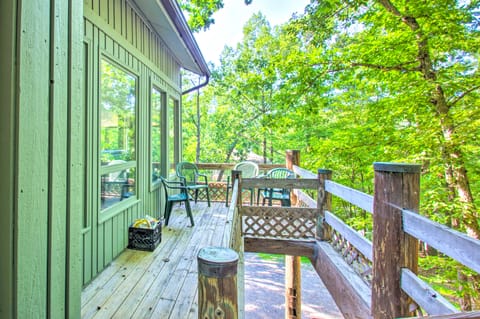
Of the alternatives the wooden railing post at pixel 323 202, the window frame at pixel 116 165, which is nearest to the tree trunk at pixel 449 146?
the wooden railing post at pixel 323 202

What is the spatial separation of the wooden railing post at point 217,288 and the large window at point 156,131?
3.29m

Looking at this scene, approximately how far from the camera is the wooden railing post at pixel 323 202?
124 inches

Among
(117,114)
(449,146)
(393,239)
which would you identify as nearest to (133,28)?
(117,114)

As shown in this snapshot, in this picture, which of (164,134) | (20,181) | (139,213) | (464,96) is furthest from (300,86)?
(20,181)

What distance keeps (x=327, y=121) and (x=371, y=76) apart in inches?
161

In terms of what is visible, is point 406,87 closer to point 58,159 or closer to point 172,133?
point 172,133

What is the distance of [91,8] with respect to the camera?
228 cm

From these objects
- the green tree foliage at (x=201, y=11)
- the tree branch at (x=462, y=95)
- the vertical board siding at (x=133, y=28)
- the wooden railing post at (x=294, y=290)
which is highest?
the green tree foliage at (x=201, y=11)

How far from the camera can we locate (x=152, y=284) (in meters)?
2.29

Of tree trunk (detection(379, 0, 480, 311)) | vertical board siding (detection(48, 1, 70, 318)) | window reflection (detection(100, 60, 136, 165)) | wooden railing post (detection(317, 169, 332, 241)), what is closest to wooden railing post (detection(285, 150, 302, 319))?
wooden railing post (detection(317, 169, 332, 241))

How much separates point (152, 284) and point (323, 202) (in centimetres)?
215

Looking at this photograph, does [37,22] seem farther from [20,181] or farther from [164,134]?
[164,134]

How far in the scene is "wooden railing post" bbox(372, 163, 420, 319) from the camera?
1448mm

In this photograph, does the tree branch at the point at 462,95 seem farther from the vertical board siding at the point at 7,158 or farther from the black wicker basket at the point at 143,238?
the vertical board siding at the point at 7,158
